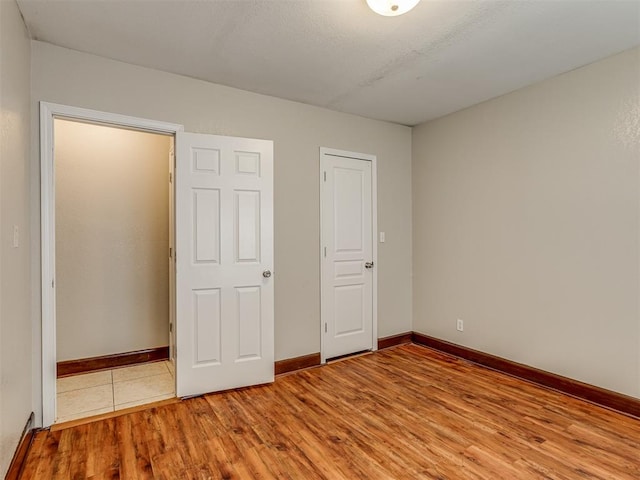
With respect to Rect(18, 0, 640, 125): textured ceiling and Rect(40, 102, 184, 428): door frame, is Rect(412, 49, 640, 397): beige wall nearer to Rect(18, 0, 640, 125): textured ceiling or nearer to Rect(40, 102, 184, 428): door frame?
Rect(18, 0, 640, 125): textured ceiling

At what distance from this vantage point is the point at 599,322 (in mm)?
2707

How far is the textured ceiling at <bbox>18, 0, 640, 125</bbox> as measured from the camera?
80.2 inches

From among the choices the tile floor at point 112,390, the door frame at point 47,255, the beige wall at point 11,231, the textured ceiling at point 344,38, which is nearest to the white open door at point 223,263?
the tile floor at point 112,390

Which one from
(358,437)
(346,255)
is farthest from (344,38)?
(358,437)

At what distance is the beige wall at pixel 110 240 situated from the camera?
3340 mm

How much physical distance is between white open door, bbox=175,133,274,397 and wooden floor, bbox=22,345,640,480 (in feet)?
0.86

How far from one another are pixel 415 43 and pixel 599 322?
2440 millimetres

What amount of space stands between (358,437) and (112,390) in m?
2.08

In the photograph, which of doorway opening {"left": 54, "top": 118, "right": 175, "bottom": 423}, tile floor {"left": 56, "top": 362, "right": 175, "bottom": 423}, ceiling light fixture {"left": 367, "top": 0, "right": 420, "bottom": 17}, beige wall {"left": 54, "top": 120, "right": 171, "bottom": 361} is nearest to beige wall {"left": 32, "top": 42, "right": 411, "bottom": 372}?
doorway opening {"left": 54, "top": 118, "right": 175, "bottom": 423}

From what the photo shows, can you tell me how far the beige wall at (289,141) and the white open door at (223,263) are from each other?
0.23 meters

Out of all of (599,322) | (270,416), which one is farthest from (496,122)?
(270,416)

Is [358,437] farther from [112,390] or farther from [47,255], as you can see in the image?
[47,255]

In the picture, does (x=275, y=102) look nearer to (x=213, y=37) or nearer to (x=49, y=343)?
(x=213, y=37)

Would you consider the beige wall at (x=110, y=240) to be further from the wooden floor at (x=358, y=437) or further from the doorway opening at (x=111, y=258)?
the wooden floor at (x=358, y=437)
